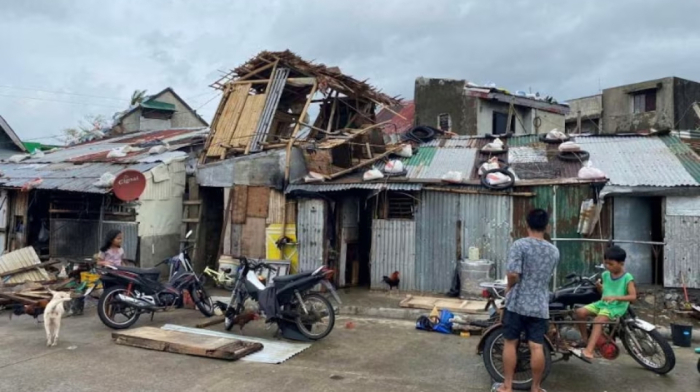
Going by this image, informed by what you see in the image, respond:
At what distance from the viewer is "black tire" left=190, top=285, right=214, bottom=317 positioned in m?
8.66

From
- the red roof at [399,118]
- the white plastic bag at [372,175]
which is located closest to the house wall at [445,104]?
the red roof at [399,118]

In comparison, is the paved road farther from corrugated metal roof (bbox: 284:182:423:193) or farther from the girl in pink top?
corrugated metal roof (bbox: 284:182:423:193)

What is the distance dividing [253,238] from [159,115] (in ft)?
52.7

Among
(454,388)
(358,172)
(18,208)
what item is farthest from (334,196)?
(18,208)

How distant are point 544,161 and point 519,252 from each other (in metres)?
7.66

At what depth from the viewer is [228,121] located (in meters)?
13.4

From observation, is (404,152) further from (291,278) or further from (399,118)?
(399,118)

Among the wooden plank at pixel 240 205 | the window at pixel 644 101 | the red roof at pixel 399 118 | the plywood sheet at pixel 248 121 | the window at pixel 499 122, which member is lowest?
the wooden plank at pixel 240 205

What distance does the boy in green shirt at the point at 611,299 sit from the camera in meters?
5.64

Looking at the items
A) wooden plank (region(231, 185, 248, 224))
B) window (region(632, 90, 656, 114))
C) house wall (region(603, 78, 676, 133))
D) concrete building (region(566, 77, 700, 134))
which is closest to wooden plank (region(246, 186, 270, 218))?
wooden plank (region(231, 185, 248, 224))

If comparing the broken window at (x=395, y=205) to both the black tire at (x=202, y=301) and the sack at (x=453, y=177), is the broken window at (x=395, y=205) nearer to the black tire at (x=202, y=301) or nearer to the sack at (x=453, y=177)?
the sack at (x=453, y=177)

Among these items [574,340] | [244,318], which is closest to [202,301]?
[244,318]

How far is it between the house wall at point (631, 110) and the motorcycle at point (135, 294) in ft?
71.9

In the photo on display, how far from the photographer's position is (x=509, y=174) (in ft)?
34.7
